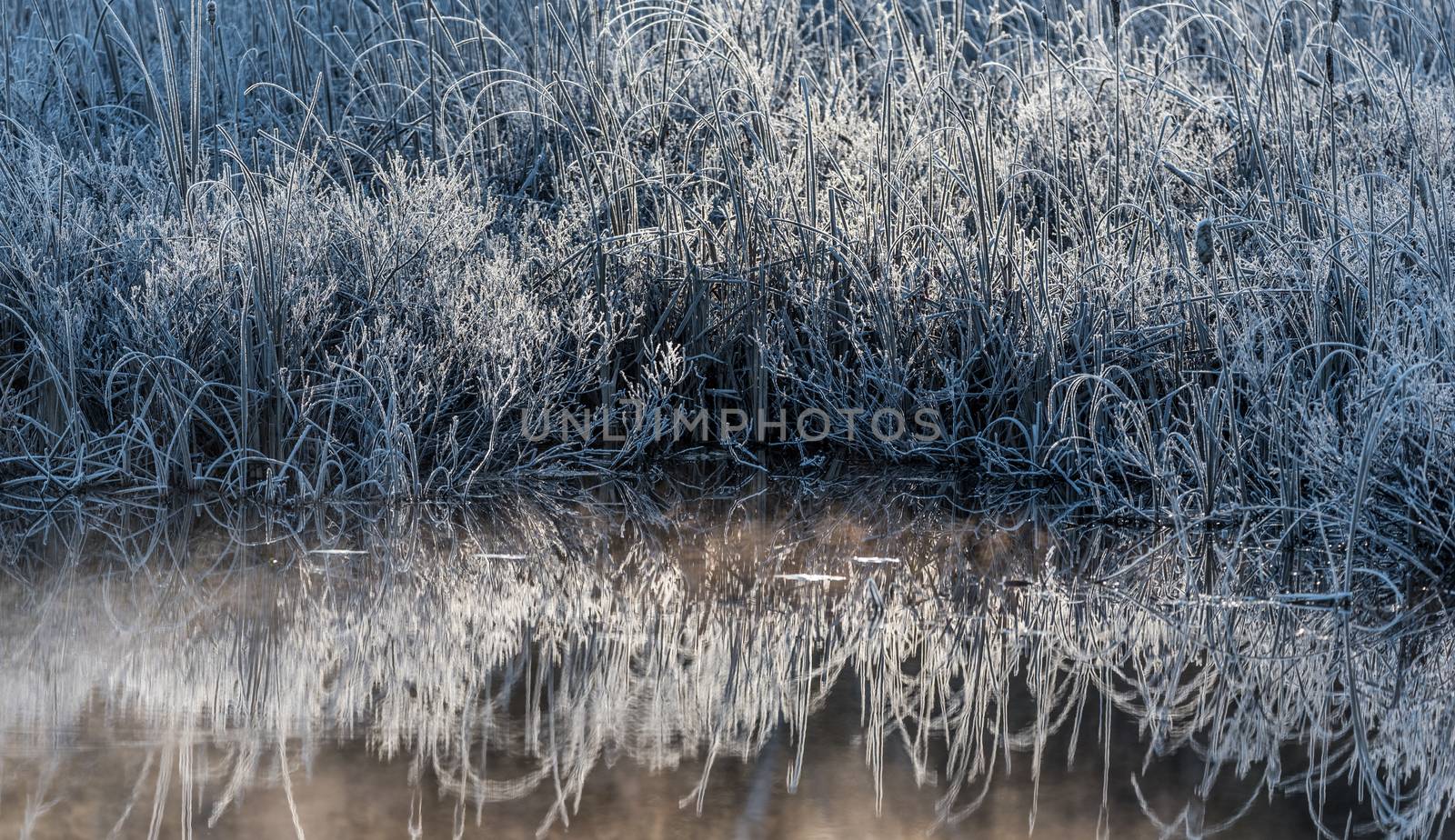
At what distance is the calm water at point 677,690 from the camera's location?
2170 mm

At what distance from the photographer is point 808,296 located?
4.83 m

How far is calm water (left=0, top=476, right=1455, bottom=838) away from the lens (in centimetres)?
217

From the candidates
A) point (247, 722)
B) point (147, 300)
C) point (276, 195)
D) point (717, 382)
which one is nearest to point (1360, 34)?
point (717, 382)

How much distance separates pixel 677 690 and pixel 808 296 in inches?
93.9

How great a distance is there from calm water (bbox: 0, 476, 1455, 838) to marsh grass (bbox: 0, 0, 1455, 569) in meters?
0.47

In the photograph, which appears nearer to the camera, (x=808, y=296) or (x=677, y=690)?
(x=677, y=690)

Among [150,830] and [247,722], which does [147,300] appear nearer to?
[247,722]

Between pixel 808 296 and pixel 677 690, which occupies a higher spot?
pixel 808 296

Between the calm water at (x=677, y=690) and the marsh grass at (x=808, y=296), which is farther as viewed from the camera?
the marsh grass at (x=808, y=296)

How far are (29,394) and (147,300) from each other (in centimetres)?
71

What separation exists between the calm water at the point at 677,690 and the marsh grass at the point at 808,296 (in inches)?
18.5

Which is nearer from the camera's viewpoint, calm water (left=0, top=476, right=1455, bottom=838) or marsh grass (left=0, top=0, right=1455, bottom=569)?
calm water (left=0, top=476, right=1455, bottom=838)

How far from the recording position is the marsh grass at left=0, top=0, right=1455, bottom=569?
3.81m

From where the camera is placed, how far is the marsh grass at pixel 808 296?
3807 millimetres
